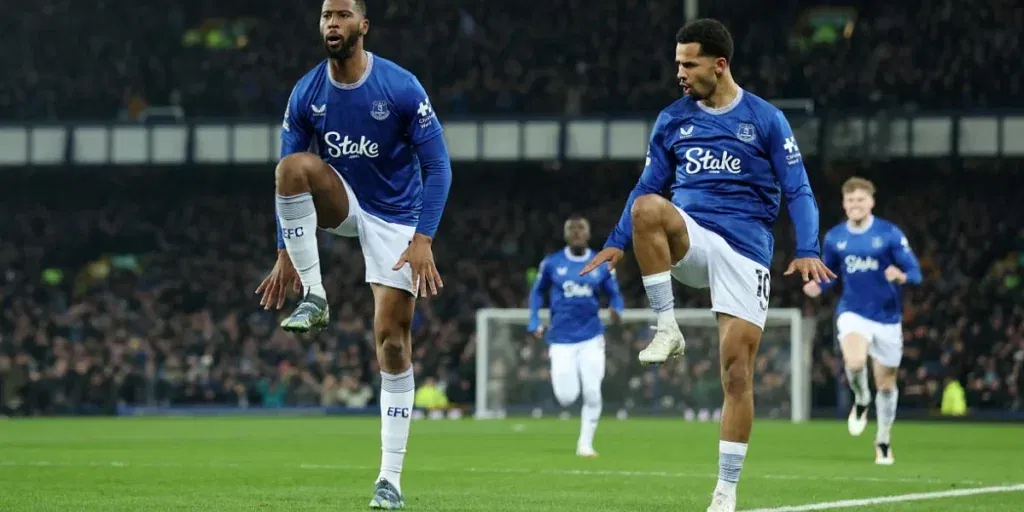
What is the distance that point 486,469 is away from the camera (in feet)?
44.9

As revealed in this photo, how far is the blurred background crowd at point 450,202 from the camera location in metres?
34.9

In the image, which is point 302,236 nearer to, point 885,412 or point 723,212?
point 723,212

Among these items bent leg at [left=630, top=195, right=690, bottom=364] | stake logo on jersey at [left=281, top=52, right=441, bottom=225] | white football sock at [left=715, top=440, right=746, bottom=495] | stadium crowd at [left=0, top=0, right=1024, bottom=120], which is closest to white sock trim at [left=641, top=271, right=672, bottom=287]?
bent leg at [left=630, top=195, right=690, bottom=364]

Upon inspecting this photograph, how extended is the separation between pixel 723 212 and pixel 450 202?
38.0 metres

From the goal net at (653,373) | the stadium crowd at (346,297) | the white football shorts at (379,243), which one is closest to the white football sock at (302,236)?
the white football shorts at (379,243)

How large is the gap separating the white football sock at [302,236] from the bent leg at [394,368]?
0.37 meters

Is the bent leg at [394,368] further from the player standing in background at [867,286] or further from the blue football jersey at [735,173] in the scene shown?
the player standing in background at [867,286]

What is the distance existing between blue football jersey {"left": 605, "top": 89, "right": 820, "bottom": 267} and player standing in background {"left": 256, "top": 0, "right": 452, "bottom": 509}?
120cm

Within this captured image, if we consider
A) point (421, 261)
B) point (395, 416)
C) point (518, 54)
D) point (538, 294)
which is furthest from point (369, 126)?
point (518, 54)

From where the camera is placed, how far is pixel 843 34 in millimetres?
43500

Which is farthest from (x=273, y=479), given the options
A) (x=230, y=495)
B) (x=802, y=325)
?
(x=802, y=325)

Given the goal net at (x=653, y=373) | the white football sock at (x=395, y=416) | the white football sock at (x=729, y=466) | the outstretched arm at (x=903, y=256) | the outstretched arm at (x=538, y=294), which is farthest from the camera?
the goal net at (x=653, y=373)

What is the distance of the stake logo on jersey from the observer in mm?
8781

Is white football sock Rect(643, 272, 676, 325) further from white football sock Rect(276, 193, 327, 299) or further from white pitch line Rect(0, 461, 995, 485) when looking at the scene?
white pitch line Rect(0, 461, 995, 485)
